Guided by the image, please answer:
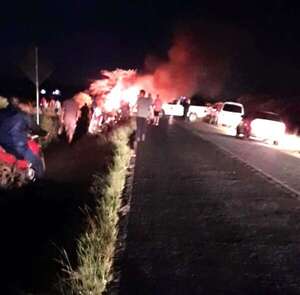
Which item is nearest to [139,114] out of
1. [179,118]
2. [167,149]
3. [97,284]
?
[167,149]

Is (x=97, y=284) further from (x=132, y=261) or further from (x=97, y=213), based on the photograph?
(x=97, y=213)

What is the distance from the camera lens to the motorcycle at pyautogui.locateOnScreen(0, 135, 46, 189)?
12.3 metres

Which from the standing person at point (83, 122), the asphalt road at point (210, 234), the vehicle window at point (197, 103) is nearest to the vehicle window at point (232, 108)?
the vehicle window at point (197, 103)

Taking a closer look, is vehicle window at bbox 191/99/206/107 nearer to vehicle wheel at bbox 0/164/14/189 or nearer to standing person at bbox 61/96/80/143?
standing person at bbox 61/96/80/143

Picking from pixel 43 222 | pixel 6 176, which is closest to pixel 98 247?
pixel 43 222

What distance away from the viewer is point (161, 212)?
1025 cm

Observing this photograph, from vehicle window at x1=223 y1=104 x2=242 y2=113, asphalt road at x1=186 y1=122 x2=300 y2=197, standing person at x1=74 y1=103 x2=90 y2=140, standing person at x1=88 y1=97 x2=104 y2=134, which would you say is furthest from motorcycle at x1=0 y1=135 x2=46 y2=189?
vehicle window at x1=223 y1=104 x2=242 y2=113

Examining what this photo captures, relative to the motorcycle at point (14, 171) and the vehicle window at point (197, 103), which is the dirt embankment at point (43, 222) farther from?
the vehicle window at point (197, 103)

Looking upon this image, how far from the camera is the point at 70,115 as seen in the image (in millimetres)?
22766

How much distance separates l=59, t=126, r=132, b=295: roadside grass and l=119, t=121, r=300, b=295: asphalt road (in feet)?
0.78

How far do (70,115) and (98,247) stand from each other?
15.7 metres

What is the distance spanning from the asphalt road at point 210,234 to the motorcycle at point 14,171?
6.93 ft

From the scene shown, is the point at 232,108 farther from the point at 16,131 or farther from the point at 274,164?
the point at 16,131

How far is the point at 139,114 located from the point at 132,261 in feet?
44.9
